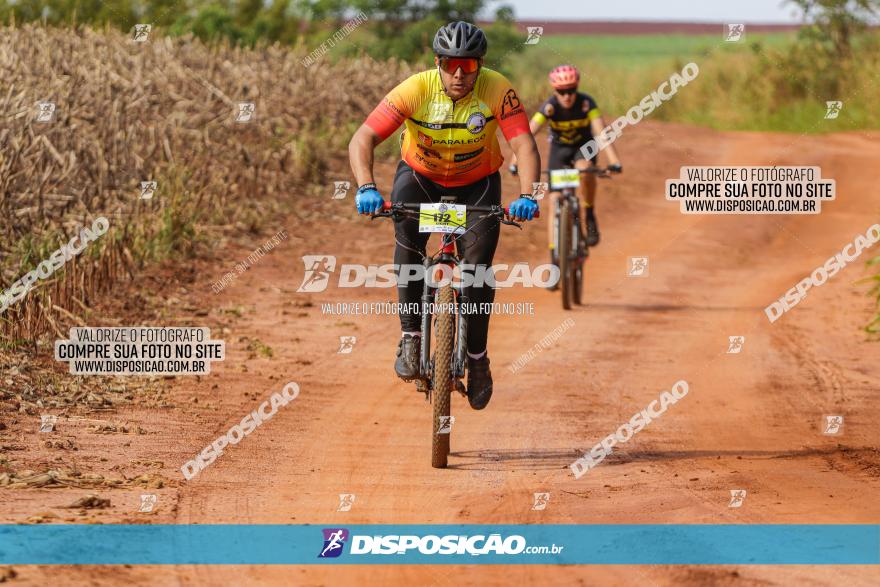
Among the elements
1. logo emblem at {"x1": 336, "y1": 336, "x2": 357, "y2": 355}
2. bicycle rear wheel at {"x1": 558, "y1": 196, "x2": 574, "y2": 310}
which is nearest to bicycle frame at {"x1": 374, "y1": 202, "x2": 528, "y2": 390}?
logo emblem at {"x1": 336, "y1": 336, "x2": 357, "y2": 355}

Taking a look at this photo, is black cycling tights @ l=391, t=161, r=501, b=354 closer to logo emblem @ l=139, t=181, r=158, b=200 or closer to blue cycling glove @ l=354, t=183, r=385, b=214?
blue cycling glove @ l=354, t=183, r=385, b=214

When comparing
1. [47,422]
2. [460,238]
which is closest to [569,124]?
[460,238]

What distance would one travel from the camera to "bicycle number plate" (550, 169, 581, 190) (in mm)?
13969

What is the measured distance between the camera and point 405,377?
8.23 meters

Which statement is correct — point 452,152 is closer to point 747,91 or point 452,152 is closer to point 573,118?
point 573,118

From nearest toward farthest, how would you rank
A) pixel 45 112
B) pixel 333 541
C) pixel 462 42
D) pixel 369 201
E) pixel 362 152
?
pixel 333 541 → pixel 369 201 → pixel 462 42 → pixel 362 152 → pixel 45 112

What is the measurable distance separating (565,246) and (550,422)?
466 centimetres

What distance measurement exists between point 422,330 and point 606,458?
1.57 meters

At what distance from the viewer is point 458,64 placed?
25.9ft

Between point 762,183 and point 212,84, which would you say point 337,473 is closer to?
point 212,84

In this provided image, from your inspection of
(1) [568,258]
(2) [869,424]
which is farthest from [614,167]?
(2) [869,424]

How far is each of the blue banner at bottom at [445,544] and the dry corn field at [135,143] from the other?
4.66 m

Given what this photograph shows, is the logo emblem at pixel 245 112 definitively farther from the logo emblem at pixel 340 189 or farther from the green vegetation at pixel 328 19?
the green vegetation at pixel 328 19

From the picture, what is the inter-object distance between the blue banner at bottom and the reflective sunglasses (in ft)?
9.54
